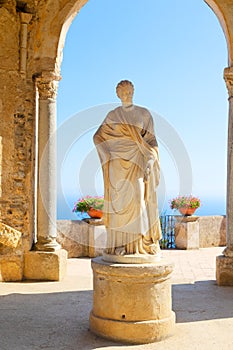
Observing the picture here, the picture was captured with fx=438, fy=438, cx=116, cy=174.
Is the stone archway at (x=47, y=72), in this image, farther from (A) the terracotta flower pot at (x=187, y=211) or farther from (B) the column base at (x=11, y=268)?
(A) the terracotta flower pot at (x=187, y=211)

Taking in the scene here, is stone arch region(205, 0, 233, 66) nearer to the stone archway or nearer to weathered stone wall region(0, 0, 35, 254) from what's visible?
the stone archway

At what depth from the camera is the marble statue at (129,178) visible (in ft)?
14.9

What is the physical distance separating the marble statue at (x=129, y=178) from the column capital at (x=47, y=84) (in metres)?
3.29

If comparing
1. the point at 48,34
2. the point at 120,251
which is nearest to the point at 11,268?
the point at 120,251

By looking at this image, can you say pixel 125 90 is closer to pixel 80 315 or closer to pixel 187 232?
pixel 80 315

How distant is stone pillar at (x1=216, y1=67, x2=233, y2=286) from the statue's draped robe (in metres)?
3.08

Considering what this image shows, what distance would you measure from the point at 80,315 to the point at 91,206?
499 cm

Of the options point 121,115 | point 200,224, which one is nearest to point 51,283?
point 121,115

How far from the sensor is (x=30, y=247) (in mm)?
7738

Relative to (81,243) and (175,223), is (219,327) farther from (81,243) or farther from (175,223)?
(175,223)

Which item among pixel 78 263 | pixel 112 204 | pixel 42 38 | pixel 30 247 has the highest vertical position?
pixel 42 38

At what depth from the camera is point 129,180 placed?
15.1 feet

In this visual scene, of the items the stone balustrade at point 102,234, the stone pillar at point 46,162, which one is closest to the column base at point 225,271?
the stone pillar at point 46,162

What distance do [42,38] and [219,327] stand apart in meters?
5.62
